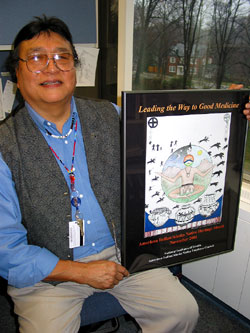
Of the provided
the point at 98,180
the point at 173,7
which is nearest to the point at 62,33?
the point at 98,180

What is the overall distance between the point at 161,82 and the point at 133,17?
0.43 m

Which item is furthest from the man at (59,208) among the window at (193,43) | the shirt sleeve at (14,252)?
the window at (193,43)

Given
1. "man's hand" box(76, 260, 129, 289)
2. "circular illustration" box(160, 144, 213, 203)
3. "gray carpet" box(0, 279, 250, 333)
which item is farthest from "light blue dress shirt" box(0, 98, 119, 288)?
"gray carpet" box(0, 279, 250, 333)

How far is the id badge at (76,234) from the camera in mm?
1138

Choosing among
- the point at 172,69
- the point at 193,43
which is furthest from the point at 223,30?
the point at 172,69

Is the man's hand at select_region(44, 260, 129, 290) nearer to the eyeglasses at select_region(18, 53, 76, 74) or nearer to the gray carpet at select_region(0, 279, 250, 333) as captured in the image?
the gray carpet at select_region(0, 279, 250, 333)

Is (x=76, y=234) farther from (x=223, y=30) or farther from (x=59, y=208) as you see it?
(x=223, y=30)

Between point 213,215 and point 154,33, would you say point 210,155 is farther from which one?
point 154,33

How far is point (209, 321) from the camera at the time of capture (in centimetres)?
166

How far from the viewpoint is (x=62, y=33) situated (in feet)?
3.80

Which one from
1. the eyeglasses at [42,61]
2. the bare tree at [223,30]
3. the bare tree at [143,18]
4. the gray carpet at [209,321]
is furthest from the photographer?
the bare tree at [143,18]

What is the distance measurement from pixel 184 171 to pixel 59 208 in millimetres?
501

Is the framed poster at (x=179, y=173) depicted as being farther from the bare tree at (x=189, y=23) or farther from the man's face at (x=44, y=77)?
the bare tree at (x=189, y=23)

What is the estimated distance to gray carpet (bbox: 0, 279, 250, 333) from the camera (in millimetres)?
1612
